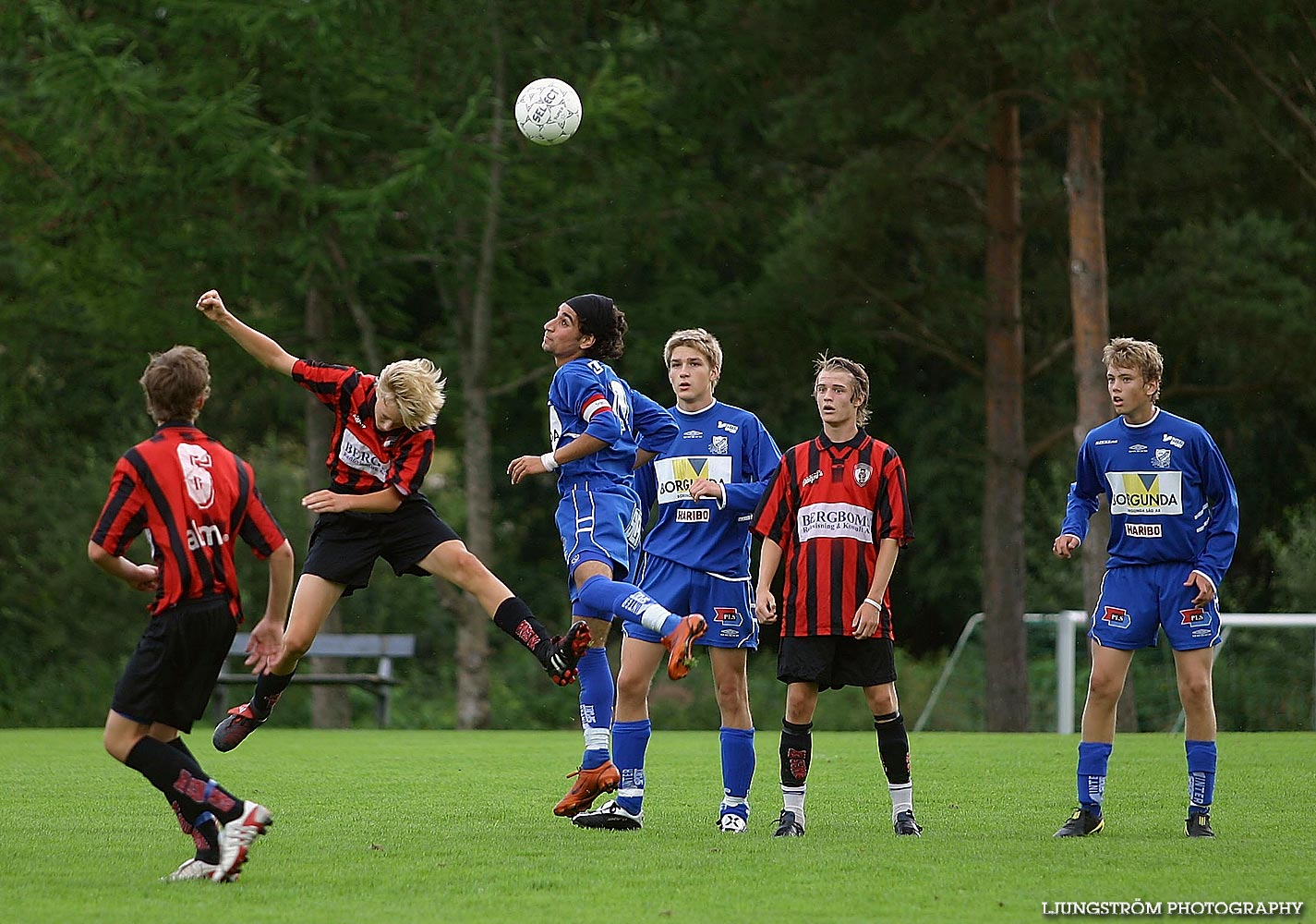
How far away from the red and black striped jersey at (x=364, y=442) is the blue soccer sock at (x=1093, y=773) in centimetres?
310

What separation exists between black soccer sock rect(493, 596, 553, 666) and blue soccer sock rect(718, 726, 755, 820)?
0.92 metres

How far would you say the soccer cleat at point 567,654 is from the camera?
6.88m

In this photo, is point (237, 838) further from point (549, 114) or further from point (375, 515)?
point (549, 114)

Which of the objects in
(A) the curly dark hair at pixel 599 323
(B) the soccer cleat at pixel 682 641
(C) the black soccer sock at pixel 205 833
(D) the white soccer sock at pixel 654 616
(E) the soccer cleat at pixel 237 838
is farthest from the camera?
(A) the curly dark hair at pixel 599 323

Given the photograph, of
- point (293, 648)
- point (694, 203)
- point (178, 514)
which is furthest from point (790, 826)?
point (694, 203)

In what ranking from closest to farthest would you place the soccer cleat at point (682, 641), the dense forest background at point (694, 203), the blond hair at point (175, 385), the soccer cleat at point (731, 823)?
the blond hair at point (175, 385) → the soccer cleat at point (682, 641) → the soccer cleat at point (731, 823) → the dense forest background at point (694, 203)

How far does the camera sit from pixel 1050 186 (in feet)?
69.4

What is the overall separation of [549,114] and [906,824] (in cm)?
607

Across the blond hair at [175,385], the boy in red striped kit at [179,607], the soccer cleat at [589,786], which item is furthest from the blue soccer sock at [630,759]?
the blond hair at [175,385]

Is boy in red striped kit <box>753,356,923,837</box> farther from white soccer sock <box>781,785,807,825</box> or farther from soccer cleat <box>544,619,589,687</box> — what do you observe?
soccer cleat <box>544,619,589,687</box>

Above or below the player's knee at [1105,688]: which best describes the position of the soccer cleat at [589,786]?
below

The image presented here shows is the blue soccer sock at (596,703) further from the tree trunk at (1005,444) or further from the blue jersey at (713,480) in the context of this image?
the tree trunk at (1005,444)

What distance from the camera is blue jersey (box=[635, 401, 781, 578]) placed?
292 inches

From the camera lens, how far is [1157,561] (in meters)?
7.25
